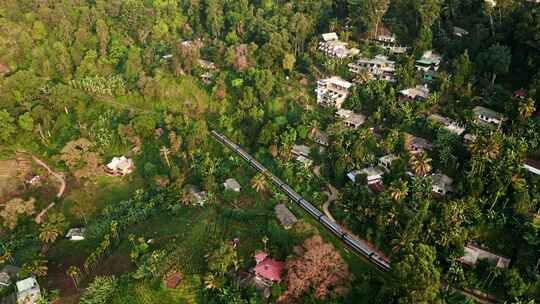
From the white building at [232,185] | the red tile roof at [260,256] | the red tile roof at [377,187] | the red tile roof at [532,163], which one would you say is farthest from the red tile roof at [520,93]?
the red tile roof at [260,256]

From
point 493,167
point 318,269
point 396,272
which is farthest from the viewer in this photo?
point 493,167

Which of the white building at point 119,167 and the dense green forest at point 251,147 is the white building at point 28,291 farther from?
the white building at point 119,167

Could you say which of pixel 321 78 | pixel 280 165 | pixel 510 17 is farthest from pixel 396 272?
pixel 510 17

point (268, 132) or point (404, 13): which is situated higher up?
point (404, 13)

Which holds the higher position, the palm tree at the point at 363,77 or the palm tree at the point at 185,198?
the palm tree at the point at 363,77

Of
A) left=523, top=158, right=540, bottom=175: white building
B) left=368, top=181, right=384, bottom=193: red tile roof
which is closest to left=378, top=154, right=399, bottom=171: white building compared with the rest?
left=368, top=181, right=384, bottom=193: red tile roof

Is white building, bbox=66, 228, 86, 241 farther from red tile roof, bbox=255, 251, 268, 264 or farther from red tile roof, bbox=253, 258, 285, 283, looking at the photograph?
red tile roof, bbox=253, 258, 285, 283

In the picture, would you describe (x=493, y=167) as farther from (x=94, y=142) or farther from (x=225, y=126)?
(x=94, y=142)
